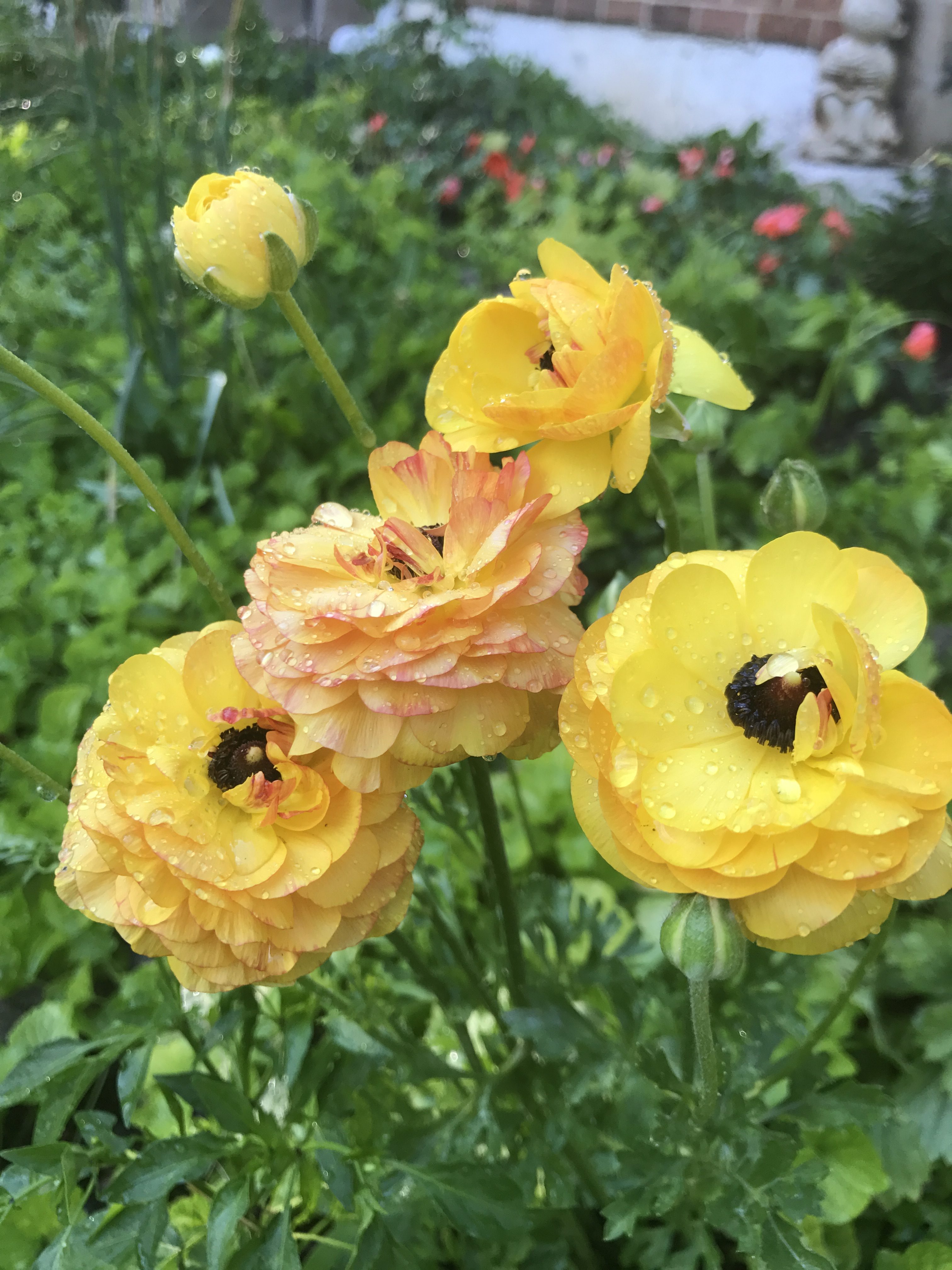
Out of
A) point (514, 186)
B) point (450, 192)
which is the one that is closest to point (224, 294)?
point (514, 186)

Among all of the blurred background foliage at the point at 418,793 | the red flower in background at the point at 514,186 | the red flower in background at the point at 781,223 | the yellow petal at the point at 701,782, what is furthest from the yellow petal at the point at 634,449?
the red flower in background at the point at 514,186

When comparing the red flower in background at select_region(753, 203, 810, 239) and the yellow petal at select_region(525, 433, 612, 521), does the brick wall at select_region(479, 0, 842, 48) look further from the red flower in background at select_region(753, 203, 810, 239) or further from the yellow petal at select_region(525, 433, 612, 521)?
the yellow petal at select_region(525, 433, 612, 521)

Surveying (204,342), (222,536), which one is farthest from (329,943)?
(204,342)

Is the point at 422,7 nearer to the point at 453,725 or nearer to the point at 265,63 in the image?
the point at 265,63

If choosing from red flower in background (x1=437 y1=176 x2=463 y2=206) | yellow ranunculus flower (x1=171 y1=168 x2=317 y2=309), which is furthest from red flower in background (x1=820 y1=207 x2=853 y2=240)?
yellow ranunculus flower (x1=171 y1=168 x2=317 y2=309)

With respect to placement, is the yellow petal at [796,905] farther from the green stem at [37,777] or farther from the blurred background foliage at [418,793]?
the green stem at [37,777]

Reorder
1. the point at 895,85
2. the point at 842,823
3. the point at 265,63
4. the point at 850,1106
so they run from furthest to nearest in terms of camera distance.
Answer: the point at 265,63, the point at 895,85, the point at 850,1106, the point at 842,823
